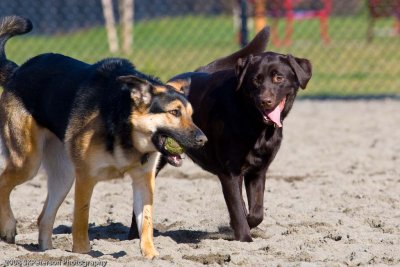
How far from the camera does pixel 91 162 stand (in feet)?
16.4

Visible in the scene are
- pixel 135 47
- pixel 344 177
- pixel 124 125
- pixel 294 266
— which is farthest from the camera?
pixel 135 47

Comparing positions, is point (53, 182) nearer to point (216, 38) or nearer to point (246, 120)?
point (246, 120)

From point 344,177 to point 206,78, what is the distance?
2.12 meters

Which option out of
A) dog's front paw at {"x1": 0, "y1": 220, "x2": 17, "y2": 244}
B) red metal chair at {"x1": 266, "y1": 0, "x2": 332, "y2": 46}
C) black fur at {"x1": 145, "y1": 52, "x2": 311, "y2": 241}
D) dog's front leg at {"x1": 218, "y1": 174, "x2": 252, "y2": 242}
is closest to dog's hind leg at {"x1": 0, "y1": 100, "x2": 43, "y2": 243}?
dog's front paw at {"x1": 0, "y1": 220, "x2": 17, "y2": 244}

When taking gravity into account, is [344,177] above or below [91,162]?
below

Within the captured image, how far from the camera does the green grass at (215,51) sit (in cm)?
1456

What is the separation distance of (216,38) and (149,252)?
15057 mm

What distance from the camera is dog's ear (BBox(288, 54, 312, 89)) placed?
5707 millimetres

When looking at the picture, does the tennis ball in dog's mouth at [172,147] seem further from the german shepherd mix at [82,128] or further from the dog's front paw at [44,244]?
the dog's front paw at [44,244]

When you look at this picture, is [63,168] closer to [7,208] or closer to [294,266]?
[7,208]

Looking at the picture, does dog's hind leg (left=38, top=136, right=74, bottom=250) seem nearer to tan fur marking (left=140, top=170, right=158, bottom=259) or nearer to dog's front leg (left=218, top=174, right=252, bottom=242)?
tan fur marking (left=140, top=170, right=158, bottom=259)

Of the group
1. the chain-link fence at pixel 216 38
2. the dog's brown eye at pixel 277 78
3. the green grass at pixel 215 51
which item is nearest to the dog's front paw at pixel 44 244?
the dog's brown eye at pixel 277 78

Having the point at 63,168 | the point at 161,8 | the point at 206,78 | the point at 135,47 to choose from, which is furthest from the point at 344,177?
the point at 161,8

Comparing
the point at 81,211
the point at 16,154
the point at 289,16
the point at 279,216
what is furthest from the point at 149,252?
the point at 289,16
